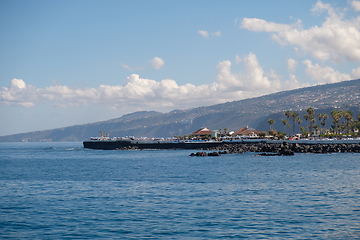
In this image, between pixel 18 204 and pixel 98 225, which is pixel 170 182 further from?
pixel 98 225

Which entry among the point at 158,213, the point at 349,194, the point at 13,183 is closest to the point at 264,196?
the point at 349,194

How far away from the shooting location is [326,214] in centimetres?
2333

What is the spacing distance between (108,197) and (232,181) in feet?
48.9

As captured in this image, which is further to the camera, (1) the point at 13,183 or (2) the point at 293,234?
(1) the point at 13,183

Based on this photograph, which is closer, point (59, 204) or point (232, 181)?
point (59, 204)

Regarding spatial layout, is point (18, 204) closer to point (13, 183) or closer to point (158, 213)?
point (158, 213)

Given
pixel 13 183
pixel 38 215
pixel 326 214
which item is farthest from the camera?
pixel 13 183

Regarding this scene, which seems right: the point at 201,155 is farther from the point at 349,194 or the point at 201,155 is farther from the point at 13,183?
the point at 349,194

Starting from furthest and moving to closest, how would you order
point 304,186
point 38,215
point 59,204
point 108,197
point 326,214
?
point 304,186 < point 108,197 < point 59,204 < point 38,215 < point 326,214

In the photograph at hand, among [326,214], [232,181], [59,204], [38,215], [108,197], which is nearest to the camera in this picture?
[326,214]

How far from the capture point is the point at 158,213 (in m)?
24.6

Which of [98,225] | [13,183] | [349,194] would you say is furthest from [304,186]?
[13,183]

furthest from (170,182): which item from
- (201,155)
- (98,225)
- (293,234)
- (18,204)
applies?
(201,155)

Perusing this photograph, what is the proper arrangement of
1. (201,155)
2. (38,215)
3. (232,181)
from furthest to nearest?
(201,155), (232,181), (38,215)
